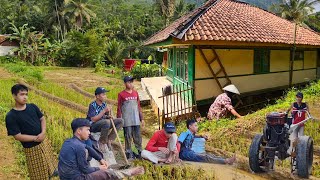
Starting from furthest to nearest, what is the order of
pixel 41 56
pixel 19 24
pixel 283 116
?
1. pixel 19 24
2. pixel 41 56
3. pixel 283 116

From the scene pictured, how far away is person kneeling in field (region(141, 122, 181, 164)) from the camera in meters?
5.38

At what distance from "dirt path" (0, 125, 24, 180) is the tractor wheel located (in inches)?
142

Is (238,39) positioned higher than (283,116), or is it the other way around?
(238,39)

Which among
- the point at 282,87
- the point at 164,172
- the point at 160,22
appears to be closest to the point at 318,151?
the point at 164,172

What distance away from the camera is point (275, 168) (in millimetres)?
5445

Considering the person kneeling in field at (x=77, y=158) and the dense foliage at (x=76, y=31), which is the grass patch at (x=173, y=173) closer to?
the person kneeling in field at (x=77, y=158)

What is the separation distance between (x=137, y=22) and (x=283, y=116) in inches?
1804

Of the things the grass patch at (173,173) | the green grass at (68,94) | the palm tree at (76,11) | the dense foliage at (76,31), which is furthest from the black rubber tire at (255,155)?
the palm tree at (76,11)

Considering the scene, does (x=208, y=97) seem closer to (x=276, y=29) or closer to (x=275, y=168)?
(x=276, y=29)

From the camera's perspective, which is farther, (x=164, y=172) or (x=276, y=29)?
(x=276, y=29)

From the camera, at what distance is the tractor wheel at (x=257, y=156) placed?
5242 mm

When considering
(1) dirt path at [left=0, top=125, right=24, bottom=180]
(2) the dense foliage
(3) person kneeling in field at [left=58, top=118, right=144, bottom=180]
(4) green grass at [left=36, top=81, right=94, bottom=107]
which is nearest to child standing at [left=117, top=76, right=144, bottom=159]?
(1) dirt path at [left=0, top=125, right=24, bottom=180]

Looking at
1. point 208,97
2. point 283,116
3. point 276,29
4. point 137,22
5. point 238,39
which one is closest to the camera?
point 283,116

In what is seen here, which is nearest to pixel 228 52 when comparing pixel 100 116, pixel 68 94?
pixel 100 116
